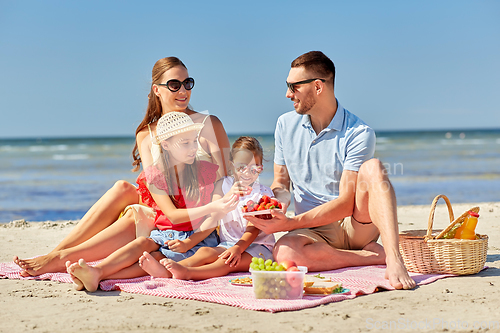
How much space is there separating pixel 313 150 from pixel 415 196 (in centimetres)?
736

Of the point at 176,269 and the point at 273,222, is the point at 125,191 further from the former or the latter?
the point at 273,222

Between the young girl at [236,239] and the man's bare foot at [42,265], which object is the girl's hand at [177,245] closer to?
the young girl at [236,239]

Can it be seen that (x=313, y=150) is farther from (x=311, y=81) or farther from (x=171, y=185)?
(x=171, y=185)

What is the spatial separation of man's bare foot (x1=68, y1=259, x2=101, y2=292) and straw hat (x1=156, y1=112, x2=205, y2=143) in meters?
1.20

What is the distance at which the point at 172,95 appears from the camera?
4.47 metres

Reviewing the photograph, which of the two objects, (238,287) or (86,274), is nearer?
(86,274)

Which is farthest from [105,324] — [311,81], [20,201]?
[20,201]

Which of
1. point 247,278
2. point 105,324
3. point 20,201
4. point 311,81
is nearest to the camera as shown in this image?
point 105,324

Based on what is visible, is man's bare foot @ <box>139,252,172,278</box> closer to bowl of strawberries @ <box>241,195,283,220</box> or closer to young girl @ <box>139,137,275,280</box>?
young girl @ <box>139,137,275,280</box>

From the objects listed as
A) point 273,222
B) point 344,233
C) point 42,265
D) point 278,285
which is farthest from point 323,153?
point 42,265

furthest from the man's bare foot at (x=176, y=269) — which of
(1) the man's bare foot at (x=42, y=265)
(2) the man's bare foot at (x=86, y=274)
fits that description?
(1) the man's bare foot at (x=42, y=265)

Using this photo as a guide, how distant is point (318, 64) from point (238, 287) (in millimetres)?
1977

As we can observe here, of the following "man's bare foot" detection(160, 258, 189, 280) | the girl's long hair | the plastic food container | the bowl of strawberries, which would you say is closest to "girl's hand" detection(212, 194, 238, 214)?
the bowl of strawberries

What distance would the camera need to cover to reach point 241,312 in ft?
10.0
